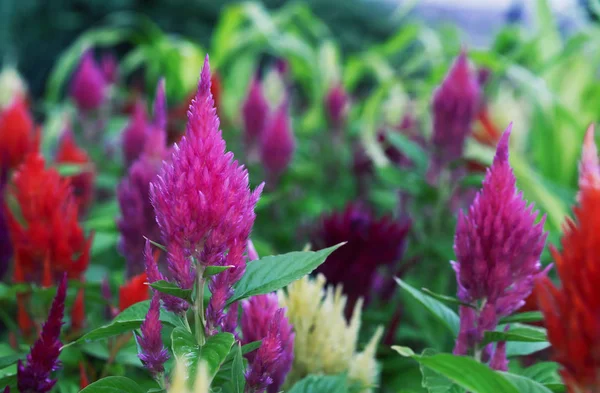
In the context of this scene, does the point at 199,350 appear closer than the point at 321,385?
Yes

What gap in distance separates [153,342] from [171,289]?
66 mm

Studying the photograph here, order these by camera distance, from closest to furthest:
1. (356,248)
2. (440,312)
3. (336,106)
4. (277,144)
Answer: (440,312)
(356,248)
(277,144)
(336,106)

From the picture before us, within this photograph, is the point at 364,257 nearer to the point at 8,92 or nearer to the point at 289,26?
the point at 8,92

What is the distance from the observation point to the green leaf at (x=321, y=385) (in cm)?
104

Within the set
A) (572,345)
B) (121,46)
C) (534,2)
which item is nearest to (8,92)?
(534,2)


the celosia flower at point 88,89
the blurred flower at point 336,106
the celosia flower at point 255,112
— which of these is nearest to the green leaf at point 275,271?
the celosia flower at point 255,112

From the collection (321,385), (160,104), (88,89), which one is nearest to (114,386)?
(321,385)

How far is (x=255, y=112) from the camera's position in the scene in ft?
9.08

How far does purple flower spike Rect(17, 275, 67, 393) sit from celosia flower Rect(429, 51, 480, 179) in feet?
4.45

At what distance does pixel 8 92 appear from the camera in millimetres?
3469

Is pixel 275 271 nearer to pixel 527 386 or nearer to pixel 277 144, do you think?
pixel 527 386

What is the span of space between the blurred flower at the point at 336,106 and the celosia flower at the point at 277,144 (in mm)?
509

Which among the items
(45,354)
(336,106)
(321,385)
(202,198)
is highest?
(336,106)

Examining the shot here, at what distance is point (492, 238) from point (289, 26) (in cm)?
368
